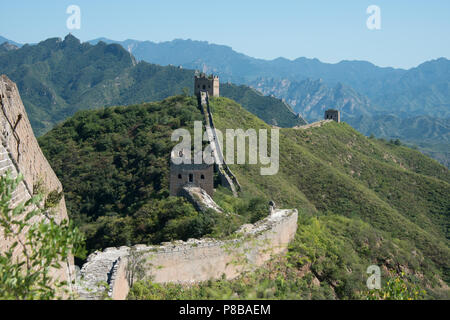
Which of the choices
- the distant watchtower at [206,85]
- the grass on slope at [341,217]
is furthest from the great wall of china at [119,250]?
the distant watchtower at [206,85]

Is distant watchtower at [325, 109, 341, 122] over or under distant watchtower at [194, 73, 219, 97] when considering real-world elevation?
under

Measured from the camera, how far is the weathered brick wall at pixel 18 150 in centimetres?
1088

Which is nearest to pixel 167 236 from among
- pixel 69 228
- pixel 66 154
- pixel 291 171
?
pixel 69 228

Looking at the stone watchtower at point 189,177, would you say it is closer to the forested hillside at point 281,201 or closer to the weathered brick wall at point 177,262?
the forested hillside at point 281,201

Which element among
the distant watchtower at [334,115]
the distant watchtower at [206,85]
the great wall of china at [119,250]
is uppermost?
the distant watchtower at [206,85]

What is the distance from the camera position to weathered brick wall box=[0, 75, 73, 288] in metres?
10.9

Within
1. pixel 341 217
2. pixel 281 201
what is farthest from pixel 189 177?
pixel 281 201

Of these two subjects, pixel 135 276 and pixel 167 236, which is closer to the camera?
pixel 135 276

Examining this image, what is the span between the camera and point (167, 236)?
70.0 feet

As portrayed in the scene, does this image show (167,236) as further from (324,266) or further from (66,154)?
(66,154)

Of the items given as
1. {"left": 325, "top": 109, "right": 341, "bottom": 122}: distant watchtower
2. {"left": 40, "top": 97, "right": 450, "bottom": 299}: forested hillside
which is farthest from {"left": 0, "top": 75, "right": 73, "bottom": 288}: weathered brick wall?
{"left": 325, "top": 109, "right": 341, "bottom": 122}: distant watchtower

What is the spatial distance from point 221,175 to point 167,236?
18164mm

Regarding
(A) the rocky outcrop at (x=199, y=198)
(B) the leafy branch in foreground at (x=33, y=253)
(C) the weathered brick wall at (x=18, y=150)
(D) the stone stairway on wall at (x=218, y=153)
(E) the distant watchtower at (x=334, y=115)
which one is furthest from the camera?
(E) the distant watchtower at (x=334, y=115)

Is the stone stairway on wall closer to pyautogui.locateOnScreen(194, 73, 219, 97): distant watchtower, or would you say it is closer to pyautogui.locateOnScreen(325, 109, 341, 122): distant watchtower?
pyautogui.locateOnScreen(194, 73, 219, 97): distant watchtower
